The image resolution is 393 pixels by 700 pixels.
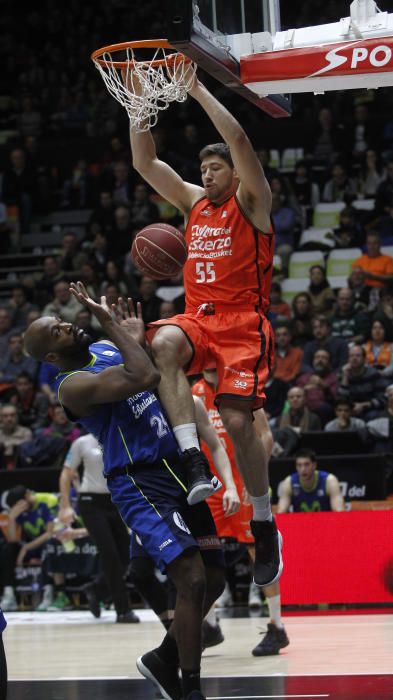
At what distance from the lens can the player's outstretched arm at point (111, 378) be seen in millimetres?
5452

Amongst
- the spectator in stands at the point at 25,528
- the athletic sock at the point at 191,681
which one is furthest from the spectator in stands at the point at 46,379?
the athletic sock at the point at 191,681

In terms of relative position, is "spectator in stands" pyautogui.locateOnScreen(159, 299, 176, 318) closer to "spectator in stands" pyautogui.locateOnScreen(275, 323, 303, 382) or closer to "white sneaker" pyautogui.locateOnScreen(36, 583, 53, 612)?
"spectator in stands" pyautogui.locateOnScreen(275, 323, 303, 382)

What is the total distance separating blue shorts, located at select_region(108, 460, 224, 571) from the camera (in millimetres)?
5441

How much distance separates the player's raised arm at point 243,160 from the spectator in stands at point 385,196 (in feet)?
29.7

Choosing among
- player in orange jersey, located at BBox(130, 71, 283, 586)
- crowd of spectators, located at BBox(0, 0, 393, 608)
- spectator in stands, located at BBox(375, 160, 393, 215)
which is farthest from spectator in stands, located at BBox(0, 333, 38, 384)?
player in orange jersey, located at BBox(130, 71, 283, 586)

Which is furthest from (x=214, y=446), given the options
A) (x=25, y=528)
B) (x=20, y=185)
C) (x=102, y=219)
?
(x=20, y=185)

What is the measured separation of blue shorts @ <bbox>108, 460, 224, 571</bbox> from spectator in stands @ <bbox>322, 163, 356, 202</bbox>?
10.9m

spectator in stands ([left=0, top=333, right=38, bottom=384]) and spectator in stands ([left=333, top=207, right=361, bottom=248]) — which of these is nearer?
spectator in stands ([left=333, top=207, right=361, bottom=248])

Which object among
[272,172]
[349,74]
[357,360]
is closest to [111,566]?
[357,360]

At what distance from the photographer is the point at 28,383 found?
14.6 m

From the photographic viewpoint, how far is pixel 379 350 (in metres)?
13.0

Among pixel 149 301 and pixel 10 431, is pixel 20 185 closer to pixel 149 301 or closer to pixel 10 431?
pixel 149 301

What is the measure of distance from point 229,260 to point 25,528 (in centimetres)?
687

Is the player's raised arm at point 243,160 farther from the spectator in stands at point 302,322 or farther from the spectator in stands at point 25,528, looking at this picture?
the spectator in stands at point 302,322
